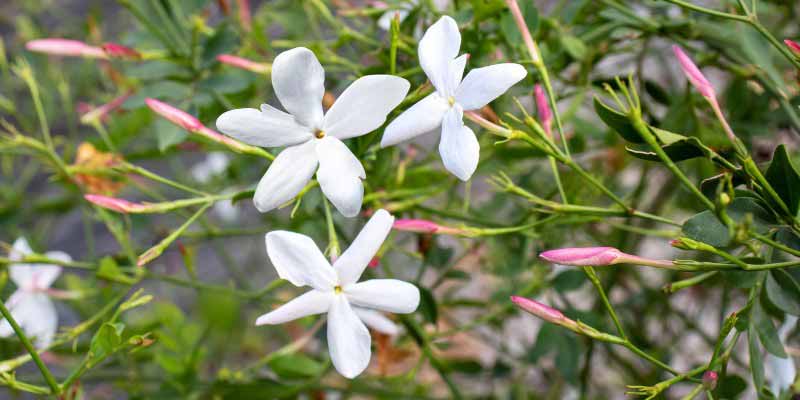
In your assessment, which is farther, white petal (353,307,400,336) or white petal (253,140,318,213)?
white petal (353,307,400,336)

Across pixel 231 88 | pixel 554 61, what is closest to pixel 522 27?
pixel 554 61

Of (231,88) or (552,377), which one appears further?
(552,377)

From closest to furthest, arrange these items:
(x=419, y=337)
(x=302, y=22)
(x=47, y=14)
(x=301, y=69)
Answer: (x=301, y=69) → (x=419, y=337) → (x=302, y=22) → (x=47, y=14)

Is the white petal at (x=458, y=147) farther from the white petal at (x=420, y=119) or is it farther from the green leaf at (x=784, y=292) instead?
the green leaf at (x=784, y=292)

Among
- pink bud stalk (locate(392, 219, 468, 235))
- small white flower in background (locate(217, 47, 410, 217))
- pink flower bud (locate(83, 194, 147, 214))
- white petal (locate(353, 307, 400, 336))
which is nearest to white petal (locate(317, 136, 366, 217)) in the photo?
small white flower in background (locate(217, 47, 410, 217))

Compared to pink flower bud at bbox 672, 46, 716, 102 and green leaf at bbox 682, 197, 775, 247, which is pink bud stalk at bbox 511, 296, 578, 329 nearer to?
green leaf at bbox 682, 197, 775, 247

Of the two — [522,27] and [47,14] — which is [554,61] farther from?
[47,14]
